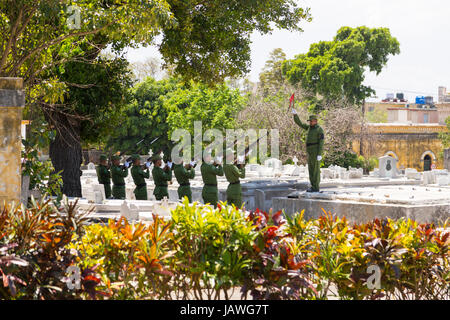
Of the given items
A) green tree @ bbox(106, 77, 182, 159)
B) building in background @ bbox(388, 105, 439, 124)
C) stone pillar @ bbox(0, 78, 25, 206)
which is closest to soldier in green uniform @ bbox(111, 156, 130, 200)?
stone pillar @ bbox(0, 78, 25, 206)

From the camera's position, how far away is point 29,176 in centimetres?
1043

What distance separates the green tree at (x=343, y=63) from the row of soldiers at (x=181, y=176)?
28942 millimetres

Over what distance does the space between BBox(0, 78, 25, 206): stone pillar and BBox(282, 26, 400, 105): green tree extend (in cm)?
3812

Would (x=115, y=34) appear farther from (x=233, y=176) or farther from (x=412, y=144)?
(x=412, y=144)

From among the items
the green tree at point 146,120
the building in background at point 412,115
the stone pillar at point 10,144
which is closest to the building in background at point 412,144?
the building in background at point 412,115

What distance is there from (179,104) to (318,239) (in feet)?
121

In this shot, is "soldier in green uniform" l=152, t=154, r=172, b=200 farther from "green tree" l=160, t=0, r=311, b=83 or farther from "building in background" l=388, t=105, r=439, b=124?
"building in background" l=388, t=105, r=439, b=124

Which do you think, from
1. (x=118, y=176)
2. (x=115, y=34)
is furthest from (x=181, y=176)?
(x=115, y=34)

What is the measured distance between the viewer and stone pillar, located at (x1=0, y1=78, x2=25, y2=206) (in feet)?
22.9

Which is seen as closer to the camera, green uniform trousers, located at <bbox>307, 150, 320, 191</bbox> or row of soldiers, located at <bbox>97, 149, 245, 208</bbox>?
row of soldiers, located at <bbox>97, 149, 245, 208</bbox>

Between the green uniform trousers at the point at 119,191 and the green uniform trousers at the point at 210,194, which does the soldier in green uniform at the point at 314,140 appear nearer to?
the green uniform trousers at the point at 210,194

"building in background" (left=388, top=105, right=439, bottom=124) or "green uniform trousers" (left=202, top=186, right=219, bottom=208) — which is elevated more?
"building in background" (left=388, top=105, right=439, bottom=124)

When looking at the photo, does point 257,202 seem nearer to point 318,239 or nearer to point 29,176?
point 29,176
